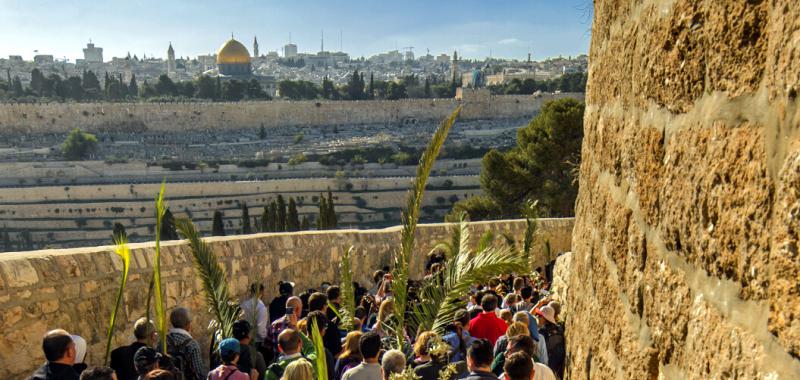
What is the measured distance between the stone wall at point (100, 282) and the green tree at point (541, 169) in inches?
481

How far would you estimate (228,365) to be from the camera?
277 cm

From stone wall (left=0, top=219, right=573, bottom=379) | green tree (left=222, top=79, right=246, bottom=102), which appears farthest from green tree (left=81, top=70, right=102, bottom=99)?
stone wall (left=0, top=219, right=573, bottom=379)

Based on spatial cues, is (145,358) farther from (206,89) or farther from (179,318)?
(206,89)

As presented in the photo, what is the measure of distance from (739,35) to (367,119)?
6520cm

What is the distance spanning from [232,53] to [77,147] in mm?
31858

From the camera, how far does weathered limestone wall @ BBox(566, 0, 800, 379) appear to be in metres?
0.71

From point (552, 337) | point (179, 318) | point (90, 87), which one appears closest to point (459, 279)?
point (552, 337)

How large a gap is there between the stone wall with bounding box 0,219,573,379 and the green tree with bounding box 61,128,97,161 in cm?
4399

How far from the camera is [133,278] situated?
3.81 m

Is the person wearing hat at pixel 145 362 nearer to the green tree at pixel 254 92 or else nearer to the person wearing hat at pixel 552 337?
the person wearing hat at pixel 552 337

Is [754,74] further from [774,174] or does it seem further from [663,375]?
[663,375]

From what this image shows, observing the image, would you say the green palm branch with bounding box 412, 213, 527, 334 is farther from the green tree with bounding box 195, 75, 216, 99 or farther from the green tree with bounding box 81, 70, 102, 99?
the green tree with bounding box 81, 70, 102, 99

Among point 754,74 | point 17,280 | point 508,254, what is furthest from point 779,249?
point 17,280

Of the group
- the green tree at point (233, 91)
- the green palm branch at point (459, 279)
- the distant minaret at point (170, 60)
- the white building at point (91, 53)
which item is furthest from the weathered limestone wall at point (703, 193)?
the white building at point (91, 53)
